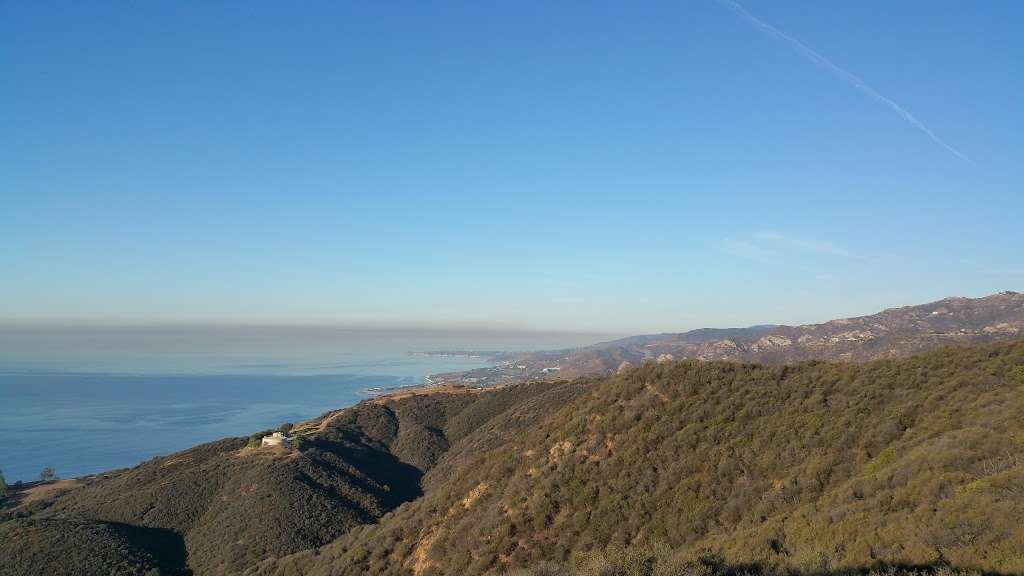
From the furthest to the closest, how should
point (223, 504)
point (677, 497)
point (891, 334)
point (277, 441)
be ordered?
point (891, 334) → point (277, 441) → point (223, 504) → point (677, 497)

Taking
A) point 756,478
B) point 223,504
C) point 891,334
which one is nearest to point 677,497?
point 756,478

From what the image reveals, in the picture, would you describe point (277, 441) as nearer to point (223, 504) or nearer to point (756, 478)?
point (223, 504)

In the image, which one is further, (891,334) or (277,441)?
(891,334)

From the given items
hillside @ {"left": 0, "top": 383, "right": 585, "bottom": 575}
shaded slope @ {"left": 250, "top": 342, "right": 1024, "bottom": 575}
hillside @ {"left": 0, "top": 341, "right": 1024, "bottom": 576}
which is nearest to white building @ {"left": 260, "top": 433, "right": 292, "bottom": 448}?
hillside @ {"left": 0, "top": 383, "right": 585, "bottom": 575}

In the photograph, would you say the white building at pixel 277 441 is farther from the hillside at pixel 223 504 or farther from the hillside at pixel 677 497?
the hillside at pixel 677 497

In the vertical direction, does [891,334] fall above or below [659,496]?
above

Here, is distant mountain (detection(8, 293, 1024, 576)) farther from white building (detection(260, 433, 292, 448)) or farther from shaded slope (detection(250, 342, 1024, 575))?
white building (detection(260, 433, 292, 448))

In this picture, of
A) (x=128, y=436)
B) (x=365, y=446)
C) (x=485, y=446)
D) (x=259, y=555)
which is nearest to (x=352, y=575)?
(x=259, y=555)

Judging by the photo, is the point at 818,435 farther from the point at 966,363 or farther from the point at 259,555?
the point at 259,555
